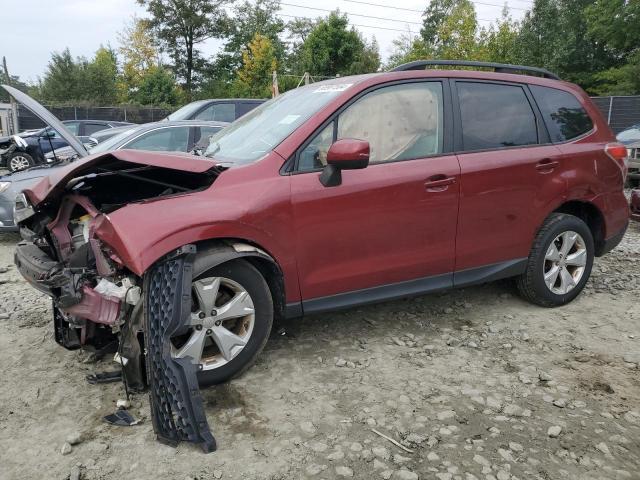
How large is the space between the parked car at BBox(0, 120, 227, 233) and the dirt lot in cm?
227

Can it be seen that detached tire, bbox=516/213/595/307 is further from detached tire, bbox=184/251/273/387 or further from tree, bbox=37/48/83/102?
tree, bbox=37/48/83/102

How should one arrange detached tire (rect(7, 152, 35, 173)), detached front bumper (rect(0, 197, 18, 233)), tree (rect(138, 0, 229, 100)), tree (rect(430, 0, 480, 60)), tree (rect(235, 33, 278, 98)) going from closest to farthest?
1. detached front bumper (rect(0, 197, 18, 233))
2. detached tire (rect(7, 152, 35, 173))
3. tree (rect(430, 0, 480, 60))
4. tree (rect(235, 33, 278, 98))
5. tree (rect(138, 0, 229, 100))

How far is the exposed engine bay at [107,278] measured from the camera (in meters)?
2.52

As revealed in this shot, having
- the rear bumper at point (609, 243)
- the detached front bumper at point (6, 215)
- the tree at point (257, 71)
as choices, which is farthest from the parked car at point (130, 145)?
the tree at point (257, 71)

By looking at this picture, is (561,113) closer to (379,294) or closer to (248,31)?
(379,294)

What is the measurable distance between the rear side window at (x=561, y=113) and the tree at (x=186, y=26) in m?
39.8

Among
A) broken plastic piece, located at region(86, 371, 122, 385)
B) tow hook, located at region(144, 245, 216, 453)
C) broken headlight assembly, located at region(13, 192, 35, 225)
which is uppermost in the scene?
broken headlight assembly, located at region(13, 192, 35, 225)

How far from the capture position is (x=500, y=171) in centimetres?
377

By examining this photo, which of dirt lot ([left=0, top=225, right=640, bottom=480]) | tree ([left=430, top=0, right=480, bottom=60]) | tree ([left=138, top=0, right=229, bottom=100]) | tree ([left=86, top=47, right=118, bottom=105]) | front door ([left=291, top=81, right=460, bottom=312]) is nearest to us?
dirt lot ([left=0, top=225, right=640, bottom=480])

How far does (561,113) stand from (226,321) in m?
3.16

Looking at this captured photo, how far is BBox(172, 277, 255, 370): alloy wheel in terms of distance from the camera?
2.83 metres

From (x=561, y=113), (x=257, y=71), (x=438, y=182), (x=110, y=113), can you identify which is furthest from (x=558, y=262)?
(x=257, y=71)

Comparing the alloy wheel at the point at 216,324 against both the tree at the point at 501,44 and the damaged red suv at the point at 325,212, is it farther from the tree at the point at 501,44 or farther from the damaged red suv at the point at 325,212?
the tree at the point at 501,44

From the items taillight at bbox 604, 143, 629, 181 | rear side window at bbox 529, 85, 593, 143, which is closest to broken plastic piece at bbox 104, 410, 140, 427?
rear side window at bbox 529, 85, 593, 143
